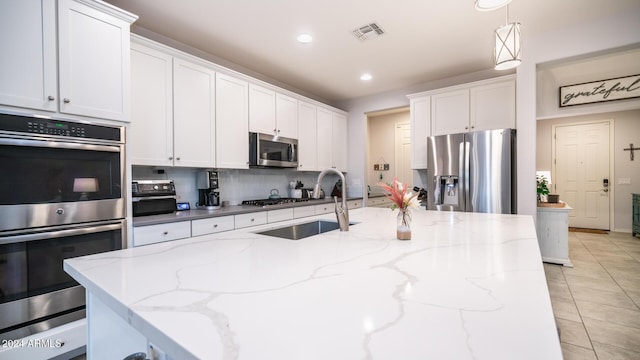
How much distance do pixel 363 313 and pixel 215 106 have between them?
8.79 feet

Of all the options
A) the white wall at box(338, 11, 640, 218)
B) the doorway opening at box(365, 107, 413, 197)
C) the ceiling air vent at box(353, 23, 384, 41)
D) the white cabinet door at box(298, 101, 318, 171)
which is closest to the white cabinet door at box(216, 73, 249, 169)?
the white cabinet door at box(298, 101, 318, 171)

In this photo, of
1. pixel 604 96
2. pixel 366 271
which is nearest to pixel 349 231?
pixel 366 271

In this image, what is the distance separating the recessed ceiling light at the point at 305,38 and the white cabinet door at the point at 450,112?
6.15 feet

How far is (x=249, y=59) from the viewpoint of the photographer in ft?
10.7

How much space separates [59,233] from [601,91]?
16.8ft

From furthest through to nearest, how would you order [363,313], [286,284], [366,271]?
[366,271], [286,284], [363,313]

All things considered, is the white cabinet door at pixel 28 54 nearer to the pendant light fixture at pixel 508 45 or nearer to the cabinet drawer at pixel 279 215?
the cabinet drawer at pixel 279 215

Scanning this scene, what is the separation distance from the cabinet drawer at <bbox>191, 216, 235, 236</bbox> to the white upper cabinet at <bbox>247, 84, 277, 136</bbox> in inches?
43.4

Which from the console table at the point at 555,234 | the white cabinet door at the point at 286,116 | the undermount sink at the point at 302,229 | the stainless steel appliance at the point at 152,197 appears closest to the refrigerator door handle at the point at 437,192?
the console table at the point at 555,234

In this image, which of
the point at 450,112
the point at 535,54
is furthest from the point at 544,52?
the point at 450,112

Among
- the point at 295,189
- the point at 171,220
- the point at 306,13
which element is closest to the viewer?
the point at 171,220

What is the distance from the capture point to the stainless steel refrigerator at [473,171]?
3.04 m

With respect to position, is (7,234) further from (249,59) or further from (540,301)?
(249,59)

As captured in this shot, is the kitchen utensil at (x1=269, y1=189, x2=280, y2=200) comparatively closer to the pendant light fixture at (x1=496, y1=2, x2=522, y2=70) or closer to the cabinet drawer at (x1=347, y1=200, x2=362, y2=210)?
the cabinet drawer at (x1=347, y1=200, x2=362, y2=210)
